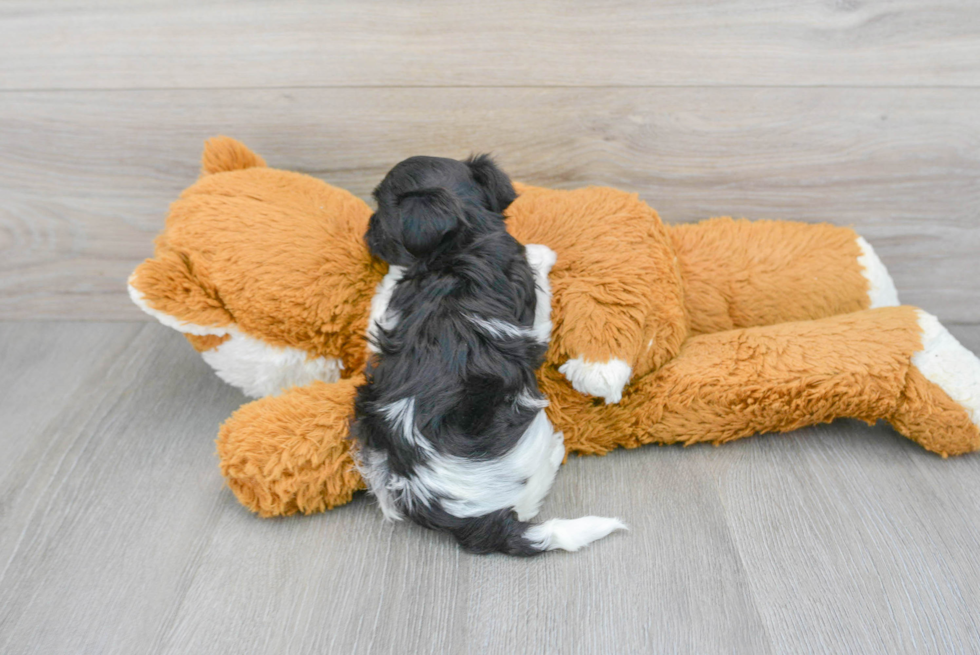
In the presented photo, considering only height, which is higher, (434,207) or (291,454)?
(434,207)

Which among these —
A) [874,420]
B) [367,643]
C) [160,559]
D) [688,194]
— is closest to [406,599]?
[367,643]

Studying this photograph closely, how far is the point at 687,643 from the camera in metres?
0.76

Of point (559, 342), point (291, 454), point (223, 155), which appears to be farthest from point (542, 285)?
point (223, 155)

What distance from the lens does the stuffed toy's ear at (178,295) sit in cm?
90

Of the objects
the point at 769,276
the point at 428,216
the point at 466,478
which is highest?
the point at 428,216

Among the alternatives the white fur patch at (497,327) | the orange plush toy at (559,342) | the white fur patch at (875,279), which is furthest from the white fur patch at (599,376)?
the white fur patch at (875,279)

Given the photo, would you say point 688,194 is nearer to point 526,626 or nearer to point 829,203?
point 829,203

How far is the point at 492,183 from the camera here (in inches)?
35.4

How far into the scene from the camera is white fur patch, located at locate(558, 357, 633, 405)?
3.00 feet

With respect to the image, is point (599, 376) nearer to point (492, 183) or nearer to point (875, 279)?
point (492, 183)

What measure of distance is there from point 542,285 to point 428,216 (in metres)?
0.20

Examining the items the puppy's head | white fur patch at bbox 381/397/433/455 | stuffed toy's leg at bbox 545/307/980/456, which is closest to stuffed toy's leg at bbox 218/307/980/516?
A: stuffed toy's leg at bbox 545/307/980/456

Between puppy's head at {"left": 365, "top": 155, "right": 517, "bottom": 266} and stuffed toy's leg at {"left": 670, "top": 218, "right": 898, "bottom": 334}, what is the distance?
0.36 m

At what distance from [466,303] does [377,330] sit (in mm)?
150
